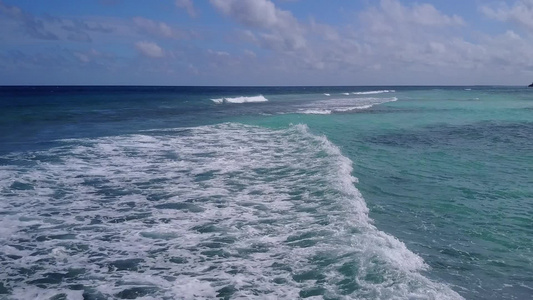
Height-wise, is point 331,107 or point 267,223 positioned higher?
point 331,107

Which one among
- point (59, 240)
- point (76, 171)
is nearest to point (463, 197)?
point (59, 240)

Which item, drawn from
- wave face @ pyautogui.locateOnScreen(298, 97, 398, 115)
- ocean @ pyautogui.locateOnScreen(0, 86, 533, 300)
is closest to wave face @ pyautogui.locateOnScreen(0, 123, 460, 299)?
ocean @ pyautogui.locateOnScreen(0, 86, 533, 300)

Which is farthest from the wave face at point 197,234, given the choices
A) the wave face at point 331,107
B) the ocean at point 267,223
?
the wave face at point 331,107

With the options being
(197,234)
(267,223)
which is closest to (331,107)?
(267,223)

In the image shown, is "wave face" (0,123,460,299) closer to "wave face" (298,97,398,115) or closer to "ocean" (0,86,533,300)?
"ocean" (0,86,533,300)

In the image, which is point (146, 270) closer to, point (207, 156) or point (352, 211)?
point (352, 211)

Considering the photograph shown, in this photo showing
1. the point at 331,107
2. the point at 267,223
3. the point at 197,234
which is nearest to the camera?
the point at 197,234

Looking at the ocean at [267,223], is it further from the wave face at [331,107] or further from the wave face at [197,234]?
the wave face at [331,107]

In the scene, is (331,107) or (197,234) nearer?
(197,234)

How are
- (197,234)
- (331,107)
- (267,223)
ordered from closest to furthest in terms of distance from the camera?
(197,234)
(267,223)
(331,107)

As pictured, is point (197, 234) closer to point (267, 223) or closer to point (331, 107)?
point (267, 223)
